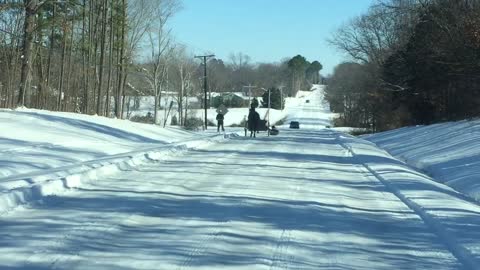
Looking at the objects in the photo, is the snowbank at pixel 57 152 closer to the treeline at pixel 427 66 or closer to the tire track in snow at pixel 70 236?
the tire track in snow at pixel 70 236

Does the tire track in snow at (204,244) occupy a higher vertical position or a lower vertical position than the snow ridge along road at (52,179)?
lower

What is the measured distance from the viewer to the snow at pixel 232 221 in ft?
22.8

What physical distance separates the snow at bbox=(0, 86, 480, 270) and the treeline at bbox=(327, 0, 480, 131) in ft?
51.0

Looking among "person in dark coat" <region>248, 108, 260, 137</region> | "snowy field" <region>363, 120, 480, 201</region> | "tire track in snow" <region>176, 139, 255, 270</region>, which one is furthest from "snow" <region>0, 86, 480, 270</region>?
"person in dark coat" <region>248, 108, 260, 137</region>

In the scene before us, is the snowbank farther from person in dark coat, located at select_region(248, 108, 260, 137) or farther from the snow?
person in dark coat, located at select_region(248, 108, 260, 137)

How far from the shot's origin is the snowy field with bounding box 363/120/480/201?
1532 centimetres

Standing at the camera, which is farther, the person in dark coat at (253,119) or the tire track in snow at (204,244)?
the person in dark coat at (253,119)

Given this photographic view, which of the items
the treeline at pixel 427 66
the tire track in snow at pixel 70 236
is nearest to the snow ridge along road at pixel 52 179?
the tire track in snow at pixel 70 236

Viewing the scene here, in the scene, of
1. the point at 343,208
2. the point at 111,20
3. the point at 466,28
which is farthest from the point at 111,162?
the point at 111,20

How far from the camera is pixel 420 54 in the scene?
39.7 meters

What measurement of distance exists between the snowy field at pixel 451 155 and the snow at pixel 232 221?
87 centimetres

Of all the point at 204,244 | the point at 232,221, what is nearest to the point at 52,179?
the point at 232,221

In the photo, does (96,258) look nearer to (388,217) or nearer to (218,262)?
(218,262)

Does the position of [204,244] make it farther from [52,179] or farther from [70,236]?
[52,179]
